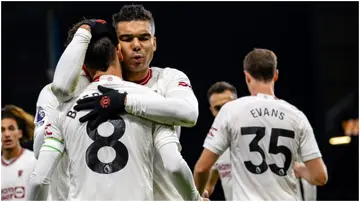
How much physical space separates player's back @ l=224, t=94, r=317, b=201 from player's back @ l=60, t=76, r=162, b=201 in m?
1.63

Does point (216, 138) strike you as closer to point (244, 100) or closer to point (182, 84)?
point (244, 100)

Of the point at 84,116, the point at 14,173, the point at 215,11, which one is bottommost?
the point at 14,173

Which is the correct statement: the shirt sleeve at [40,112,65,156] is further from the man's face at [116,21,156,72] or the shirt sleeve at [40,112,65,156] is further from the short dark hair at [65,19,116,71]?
the man's face at [116,21,156,72]

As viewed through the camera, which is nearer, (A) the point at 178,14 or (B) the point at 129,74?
(B) the point at 129,74

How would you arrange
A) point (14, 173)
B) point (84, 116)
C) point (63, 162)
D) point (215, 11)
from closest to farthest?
point (84, 116) < point (63, 162) < point (14, 173) < point (215, 11)

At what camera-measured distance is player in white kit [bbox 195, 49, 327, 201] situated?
5059mm

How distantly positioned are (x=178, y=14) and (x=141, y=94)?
25.6 feet

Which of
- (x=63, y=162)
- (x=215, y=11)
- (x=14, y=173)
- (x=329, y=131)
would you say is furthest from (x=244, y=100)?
(x=215, y=11)

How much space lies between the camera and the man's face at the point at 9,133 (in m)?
7.11

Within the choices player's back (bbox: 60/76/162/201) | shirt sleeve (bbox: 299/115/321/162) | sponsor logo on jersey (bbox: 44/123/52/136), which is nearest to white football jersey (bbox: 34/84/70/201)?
sponsor logo on jersey (bbox: 44/123/52/136)

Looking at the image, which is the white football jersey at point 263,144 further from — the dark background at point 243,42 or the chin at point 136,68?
the dark background at point 243,42

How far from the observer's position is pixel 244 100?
203 inches

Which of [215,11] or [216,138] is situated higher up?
[215,11]

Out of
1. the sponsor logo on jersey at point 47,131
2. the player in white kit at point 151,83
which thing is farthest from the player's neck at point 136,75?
the sponsor logo on jersey at point 47,131
